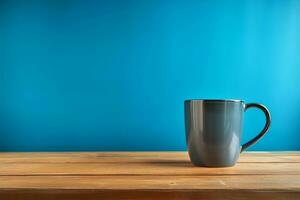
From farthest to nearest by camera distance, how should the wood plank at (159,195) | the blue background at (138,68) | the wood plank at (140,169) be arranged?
1. the blue background at (138,68)
2. the wood plank at (140,169)
3. the wood plank at (159,195)

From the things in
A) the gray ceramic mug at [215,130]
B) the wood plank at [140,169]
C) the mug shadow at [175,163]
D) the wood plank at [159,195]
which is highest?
the gray ceramic mug at [215,130]

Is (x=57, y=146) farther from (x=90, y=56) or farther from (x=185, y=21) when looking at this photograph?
(x=185, y=21)

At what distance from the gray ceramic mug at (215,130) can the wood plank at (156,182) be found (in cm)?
8

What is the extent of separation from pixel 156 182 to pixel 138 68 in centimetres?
54

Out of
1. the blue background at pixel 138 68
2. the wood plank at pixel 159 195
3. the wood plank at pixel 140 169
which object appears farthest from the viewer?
the blue background at pixel 138 68

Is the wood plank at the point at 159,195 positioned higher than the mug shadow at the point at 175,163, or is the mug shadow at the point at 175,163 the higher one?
the wood plank at the point at 159,195

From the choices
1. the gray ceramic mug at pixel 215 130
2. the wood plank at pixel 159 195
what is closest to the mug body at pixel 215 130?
the gray ceramic mug at pixel 215 130

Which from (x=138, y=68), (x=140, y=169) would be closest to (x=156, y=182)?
(x=140, y=169)

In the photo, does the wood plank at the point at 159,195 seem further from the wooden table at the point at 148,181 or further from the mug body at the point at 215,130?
the mug body at the point at 215,130

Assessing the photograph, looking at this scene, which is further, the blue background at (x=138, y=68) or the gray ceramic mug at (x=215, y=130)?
the blue background at (x=138, y=68)

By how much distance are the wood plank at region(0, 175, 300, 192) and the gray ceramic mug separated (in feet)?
0.27

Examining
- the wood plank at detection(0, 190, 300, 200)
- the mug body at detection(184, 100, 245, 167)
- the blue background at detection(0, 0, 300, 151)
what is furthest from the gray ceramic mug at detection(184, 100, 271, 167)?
the blue background at detection(0, 0, 300, 151)

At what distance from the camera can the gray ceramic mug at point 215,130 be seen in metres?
0.56

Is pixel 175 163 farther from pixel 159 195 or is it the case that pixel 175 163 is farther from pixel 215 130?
pixel 159 195
